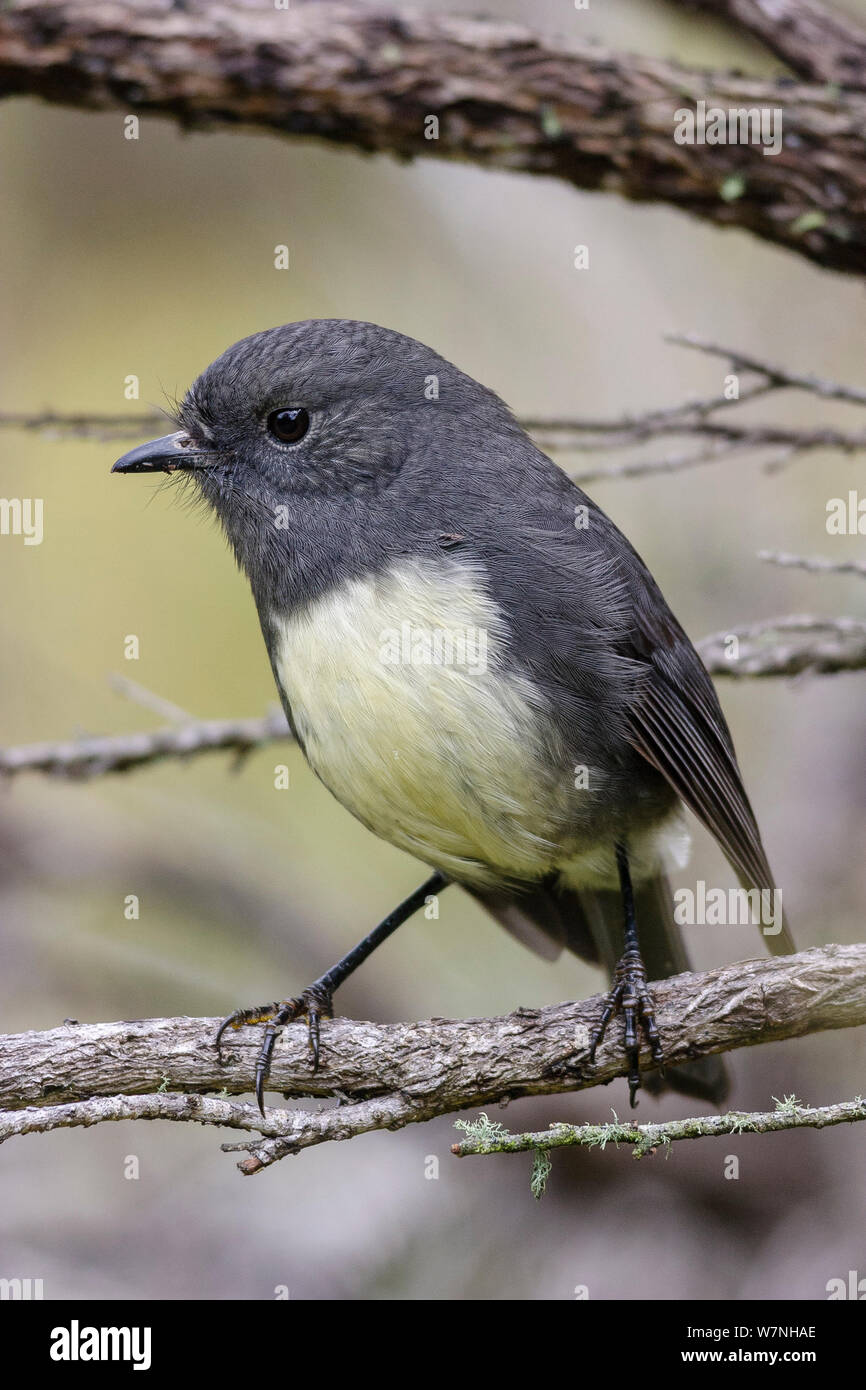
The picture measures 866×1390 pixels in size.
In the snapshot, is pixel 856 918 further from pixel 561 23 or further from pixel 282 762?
pixel 561 23

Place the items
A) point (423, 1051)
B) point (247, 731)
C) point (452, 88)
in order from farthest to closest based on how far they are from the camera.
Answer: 1. point (247, 731)
2. point (452, 88)
3. point (423, 1051)

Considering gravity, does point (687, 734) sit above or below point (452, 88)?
below

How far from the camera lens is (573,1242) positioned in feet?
15.9

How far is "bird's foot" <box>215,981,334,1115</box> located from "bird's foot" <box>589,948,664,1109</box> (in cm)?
62

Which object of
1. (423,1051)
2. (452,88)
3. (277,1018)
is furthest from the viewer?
(452,88)

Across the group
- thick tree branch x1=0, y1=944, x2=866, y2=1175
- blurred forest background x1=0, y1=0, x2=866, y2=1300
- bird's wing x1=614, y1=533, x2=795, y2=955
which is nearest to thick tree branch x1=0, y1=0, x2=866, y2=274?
blurred forest background x1=0, y1=0, x2=866, y2=1300

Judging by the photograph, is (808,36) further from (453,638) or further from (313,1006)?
(313,1006)

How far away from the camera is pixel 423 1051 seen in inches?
110

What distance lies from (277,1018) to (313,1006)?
10 centimetres

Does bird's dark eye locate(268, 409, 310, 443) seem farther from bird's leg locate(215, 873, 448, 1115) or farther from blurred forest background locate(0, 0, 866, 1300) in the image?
blurred forest background locate(0, 0, 866, 1300)

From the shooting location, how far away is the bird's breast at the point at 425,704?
114 inches

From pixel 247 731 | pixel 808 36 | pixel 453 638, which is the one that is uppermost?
pixel 808 36

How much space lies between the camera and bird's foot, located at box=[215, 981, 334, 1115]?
2852 mm

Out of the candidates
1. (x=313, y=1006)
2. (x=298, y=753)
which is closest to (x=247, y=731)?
(x=313, y=1006)
